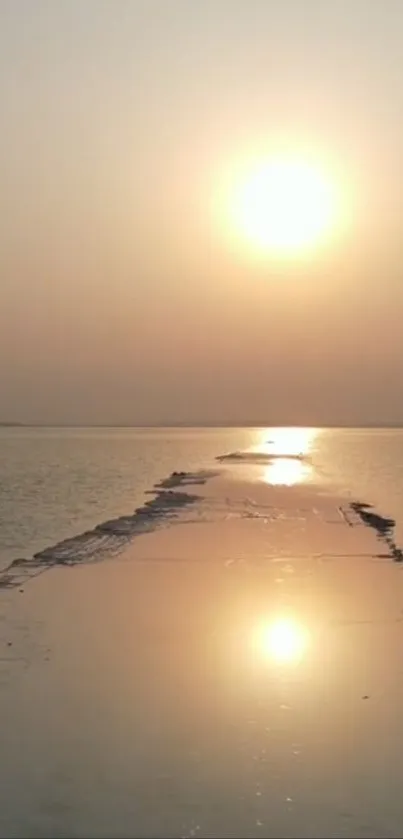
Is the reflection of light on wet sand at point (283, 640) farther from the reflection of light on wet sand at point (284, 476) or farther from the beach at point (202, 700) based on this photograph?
the reflection of light on wet sand at point (284, 476)

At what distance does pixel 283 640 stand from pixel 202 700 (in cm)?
350

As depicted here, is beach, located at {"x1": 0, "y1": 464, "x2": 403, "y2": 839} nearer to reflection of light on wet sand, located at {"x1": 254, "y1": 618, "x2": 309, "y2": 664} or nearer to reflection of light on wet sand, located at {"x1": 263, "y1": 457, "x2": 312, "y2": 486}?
reflection of light on wet sand, located at {"x1": 254, "y1": 618, "x2": 309, "y2": 664}

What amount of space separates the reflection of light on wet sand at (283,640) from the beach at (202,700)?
56 mm

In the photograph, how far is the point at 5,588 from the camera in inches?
757

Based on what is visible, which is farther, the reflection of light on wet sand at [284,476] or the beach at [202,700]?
the reflection of light on wet sand at [284,476]

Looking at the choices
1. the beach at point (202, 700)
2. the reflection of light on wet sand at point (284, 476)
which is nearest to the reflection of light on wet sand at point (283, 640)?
the beach at point (202, 700)

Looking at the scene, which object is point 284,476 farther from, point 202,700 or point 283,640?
point 202,700

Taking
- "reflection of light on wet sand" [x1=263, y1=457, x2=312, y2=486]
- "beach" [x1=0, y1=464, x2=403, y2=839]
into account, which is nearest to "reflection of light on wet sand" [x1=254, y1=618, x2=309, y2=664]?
"beach" [x1=0, y1=464, x2=403, y2=839]

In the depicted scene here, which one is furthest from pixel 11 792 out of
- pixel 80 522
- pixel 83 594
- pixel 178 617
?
pixel 80 522

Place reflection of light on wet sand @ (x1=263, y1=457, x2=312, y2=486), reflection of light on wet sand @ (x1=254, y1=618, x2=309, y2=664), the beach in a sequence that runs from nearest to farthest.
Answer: the beach < reflection of light on wet sand @ (x1=254, y1=618, x2=309, y2=664) < reflection of light on wet sand @ (x1=263, y1=457, x2=312, y2=486)

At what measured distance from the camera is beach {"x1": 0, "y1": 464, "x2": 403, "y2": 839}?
26.3 ft

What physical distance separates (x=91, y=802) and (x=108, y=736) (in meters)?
1.80

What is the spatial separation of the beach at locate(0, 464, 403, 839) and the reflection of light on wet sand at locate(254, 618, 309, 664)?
0.06 m

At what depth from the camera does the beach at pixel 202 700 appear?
8.03 metres
